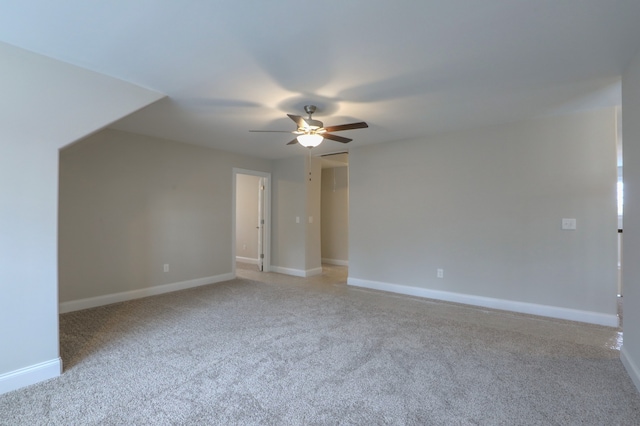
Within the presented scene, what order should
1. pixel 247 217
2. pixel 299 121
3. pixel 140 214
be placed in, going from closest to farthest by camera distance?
pixel 299 121
pixel 140 214
pixel 247 217

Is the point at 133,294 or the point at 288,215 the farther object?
the point at 288,215

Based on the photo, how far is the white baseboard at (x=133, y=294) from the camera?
3877mm

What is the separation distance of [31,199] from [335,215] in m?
6.06

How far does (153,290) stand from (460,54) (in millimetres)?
4896

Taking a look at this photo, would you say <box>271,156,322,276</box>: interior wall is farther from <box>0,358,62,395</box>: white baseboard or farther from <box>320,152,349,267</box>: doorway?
<box>0,358,62,395</box>: white baseboard

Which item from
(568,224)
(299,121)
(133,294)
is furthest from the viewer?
(133,294)

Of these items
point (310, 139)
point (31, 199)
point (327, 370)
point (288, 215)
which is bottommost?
point (327, 370)

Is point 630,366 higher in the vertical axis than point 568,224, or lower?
lower

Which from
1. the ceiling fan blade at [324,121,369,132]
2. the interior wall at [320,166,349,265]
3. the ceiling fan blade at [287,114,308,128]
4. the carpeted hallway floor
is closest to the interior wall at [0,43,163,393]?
the carpeted hallway floor

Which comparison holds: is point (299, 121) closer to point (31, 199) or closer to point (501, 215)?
point (31, 199)

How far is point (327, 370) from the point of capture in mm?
2416

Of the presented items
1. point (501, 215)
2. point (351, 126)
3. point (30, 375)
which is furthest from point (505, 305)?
point (30, 375)

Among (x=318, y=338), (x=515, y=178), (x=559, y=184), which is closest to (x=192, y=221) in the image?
(x=318, y=338)

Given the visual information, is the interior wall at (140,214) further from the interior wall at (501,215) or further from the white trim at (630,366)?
the white trim at (630,366)
